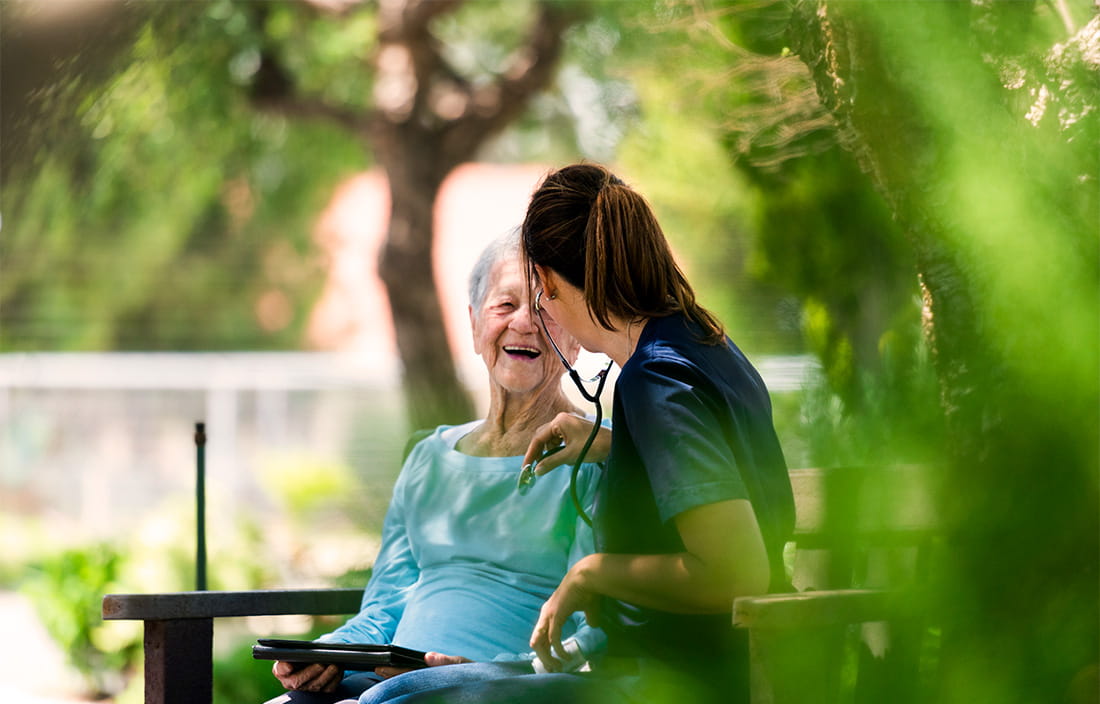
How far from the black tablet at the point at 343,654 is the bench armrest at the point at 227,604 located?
0.73ft

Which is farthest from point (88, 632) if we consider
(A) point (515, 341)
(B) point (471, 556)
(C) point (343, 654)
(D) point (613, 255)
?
(D) point (613, 255)

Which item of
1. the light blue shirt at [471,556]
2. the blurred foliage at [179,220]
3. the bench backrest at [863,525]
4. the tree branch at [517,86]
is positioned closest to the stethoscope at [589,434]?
the light blue shirt at [471,556]

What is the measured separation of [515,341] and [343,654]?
658 mm

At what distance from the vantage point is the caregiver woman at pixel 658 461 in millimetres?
1524

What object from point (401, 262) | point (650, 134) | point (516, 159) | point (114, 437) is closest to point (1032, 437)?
point (650, 134)

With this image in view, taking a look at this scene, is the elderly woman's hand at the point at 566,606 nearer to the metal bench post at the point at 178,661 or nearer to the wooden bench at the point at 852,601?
the wooden bench at the point at 852,601

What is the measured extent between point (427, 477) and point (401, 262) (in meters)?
6.35

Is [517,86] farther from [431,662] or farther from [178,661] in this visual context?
[431,662]

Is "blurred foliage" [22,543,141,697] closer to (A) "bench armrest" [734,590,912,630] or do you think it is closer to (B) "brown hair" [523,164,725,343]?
(B) "brown hair" [523,164,725,343]

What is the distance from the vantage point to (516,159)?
51.1 ft

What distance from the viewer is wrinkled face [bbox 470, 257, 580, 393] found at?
89.0 inches

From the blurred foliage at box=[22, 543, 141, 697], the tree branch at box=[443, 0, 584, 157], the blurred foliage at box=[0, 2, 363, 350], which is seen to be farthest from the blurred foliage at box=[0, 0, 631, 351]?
the blurred foliage at box=[22, 543, 141, 697]

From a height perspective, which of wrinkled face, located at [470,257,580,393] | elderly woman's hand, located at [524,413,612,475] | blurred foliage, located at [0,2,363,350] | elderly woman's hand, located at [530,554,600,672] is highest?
blurred foliage, located at [0,2,363,350]

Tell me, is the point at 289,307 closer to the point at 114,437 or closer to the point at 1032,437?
the point at 114,437
